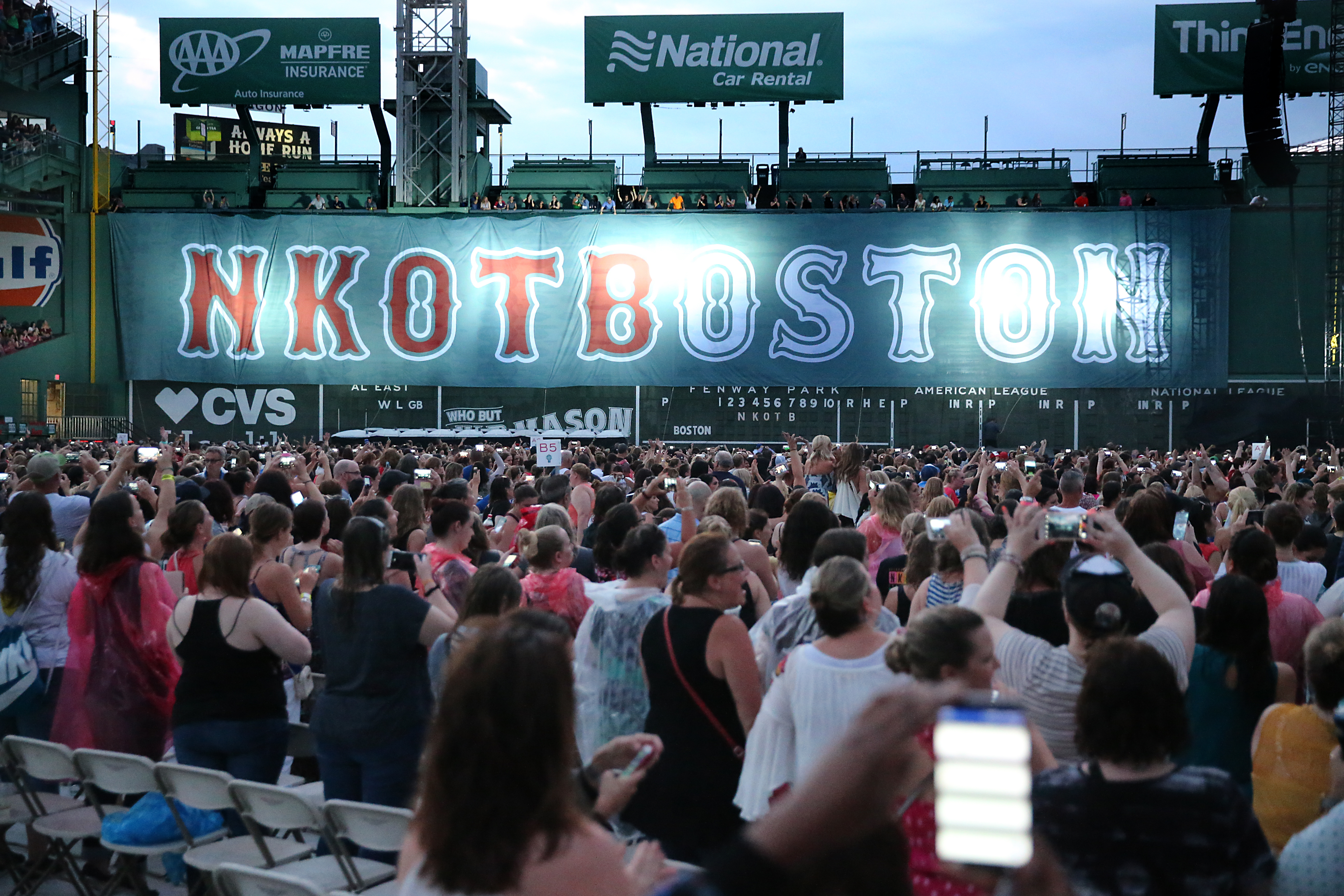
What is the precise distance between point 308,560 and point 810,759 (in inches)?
135

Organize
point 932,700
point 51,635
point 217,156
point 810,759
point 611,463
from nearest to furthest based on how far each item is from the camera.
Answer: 1. point 932,700
2. point 810,759
3. point 51,635
4. point 611,463
5. point 217,156

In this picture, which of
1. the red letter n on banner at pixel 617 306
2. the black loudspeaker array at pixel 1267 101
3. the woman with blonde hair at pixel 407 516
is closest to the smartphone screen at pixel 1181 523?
the woman with blonde hair at pixel 407 516

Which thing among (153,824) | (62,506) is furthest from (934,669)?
(62,506)

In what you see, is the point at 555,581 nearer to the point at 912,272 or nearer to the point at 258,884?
the point at 258,884

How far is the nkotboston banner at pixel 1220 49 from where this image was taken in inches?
1112

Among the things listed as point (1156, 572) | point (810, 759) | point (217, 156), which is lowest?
point (810, 759)

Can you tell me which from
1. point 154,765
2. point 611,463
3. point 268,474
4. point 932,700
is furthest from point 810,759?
point 611,463

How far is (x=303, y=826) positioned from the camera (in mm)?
3787

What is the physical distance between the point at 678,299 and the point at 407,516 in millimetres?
21308

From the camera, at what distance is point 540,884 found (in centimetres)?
175

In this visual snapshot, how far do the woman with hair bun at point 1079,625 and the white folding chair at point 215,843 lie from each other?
2546 mm

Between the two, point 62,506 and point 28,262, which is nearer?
point 62,506

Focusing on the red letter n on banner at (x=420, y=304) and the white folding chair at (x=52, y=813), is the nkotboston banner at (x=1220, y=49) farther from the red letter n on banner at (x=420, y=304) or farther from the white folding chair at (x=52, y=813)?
the white folding chair at (x=52, y=813)

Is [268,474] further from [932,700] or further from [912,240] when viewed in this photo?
[912,240]
